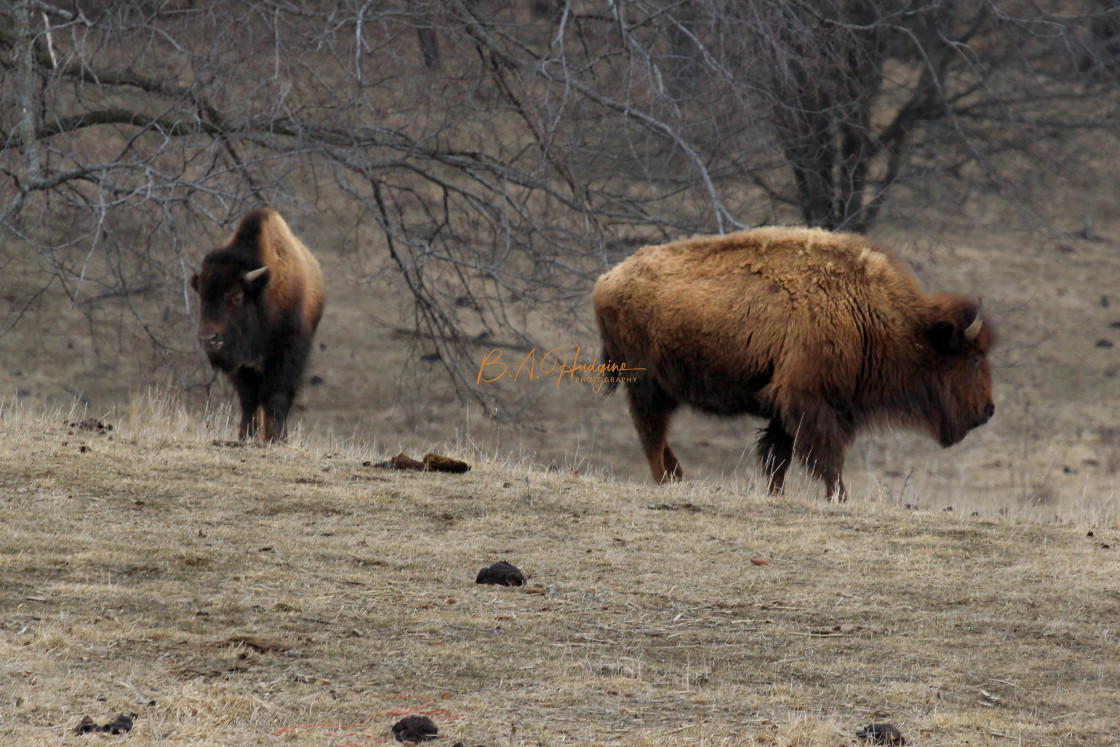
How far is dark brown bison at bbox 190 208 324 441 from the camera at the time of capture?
10562mm

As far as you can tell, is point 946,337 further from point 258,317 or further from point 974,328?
point 258,317

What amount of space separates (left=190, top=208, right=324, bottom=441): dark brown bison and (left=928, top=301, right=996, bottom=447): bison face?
5.21 metres

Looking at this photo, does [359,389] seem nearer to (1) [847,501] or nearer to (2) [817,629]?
(1) [847,501]

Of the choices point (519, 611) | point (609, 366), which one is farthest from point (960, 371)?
point (519, 611)

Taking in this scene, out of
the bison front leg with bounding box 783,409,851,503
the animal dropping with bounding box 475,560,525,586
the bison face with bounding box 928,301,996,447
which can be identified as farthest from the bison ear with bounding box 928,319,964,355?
the animal dropping with bounding box 475,560,525,586

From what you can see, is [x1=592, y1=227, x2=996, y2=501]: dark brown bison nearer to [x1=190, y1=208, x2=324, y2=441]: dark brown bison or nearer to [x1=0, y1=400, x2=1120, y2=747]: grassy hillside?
[x1=0, y1=400, x2=1120, y2=747]: grassy hillside

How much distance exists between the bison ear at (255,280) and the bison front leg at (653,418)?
336cm

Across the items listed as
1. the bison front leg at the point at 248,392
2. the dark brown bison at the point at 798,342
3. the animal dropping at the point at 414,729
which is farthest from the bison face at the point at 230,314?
the animal dropping at the point at 414,729

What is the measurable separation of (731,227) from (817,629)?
8066 mm

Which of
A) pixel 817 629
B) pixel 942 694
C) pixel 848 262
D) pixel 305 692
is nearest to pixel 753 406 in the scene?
pixel 848 262

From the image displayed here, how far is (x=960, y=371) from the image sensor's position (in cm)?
911

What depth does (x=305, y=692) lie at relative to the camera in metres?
4.29

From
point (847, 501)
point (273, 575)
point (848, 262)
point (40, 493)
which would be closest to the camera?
point (273, 575)

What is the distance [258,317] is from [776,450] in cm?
452
